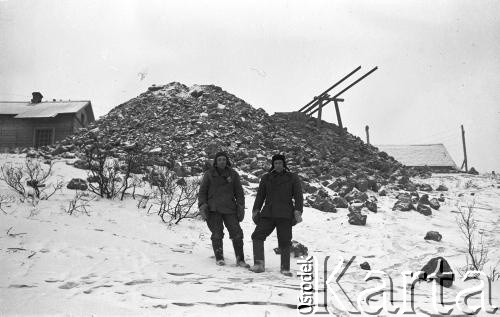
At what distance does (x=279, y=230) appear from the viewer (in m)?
4.36

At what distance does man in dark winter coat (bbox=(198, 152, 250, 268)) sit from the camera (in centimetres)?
443

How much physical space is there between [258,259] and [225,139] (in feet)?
29.6

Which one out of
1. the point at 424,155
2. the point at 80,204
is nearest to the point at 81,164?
the point at 80,204

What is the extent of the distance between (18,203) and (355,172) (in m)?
9.37

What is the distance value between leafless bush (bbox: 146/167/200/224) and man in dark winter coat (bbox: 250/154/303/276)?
2429 mm

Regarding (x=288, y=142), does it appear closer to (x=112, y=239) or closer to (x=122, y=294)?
(x=112, y=239)

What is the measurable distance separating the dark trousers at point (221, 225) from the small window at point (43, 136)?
54.4 feet

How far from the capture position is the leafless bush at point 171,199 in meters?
6.70

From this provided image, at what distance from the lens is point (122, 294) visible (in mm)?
2961

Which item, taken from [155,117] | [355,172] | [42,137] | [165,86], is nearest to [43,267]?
[355,172]

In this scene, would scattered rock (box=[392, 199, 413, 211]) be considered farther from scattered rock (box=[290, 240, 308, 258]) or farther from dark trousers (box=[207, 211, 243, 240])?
dark trousers (box=[207, 211, 243, 240])

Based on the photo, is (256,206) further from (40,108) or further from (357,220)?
(40,108)

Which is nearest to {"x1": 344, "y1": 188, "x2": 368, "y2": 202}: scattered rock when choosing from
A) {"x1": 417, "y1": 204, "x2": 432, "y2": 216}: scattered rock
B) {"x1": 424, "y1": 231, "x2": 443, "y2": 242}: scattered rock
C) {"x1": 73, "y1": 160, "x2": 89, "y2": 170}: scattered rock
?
{"x1": 417, "y1": 204, "x2": 432, "y2": 216}: scattered rock

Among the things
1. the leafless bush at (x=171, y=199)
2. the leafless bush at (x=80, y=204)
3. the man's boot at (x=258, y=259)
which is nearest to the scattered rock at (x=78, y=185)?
the leafless bush at (x=80, y=204)
